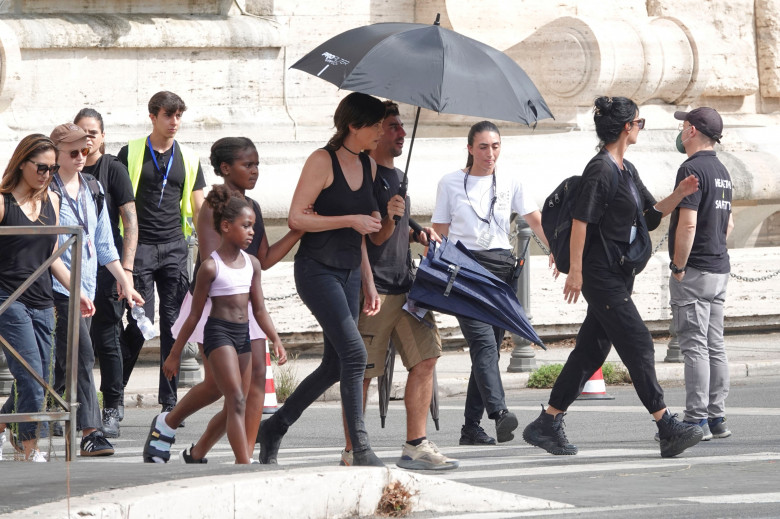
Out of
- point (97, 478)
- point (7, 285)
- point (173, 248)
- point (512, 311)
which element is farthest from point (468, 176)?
point (97, 478)

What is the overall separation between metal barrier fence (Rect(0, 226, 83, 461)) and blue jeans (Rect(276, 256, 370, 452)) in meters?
1.07

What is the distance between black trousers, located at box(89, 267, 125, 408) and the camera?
9.70 meters

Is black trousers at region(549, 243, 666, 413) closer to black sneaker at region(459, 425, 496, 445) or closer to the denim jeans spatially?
black sneaker at region(459, 425, 496, 445)

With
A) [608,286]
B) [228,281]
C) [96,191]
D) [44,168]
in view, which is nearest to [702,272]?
[608,286]

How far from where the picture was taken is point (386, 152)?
8.23 m

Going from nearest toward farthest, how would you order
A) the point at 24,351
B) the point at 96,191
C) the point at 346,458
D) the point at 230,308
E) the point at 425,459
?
the point at 230,308, the point at 346,458, the point at 425,459, the point at 24,351, the point at 96,191

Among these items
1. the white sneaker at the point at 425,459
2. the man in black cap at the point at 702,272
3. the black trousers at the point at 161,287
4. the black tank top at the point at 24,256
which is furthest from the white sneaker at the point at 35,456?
the man in black cap at the point at 702,272

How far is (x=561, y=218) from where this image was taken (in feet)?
27.9

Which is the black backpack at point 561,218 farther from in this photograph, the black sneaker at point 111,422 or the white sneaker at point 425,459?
the black sneaker at point 111,422

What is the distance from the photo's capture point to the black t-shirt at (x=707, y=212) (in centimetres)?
934

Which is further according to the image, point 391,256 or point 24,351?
point 391,256

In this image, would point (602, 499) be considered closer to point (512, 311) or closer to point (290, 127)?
point (512, 311)

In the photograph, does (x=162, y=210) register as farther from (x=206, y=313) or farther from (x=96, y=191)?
(x=206, y=313)

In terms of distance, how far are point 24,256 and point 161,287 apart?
7.14ft
